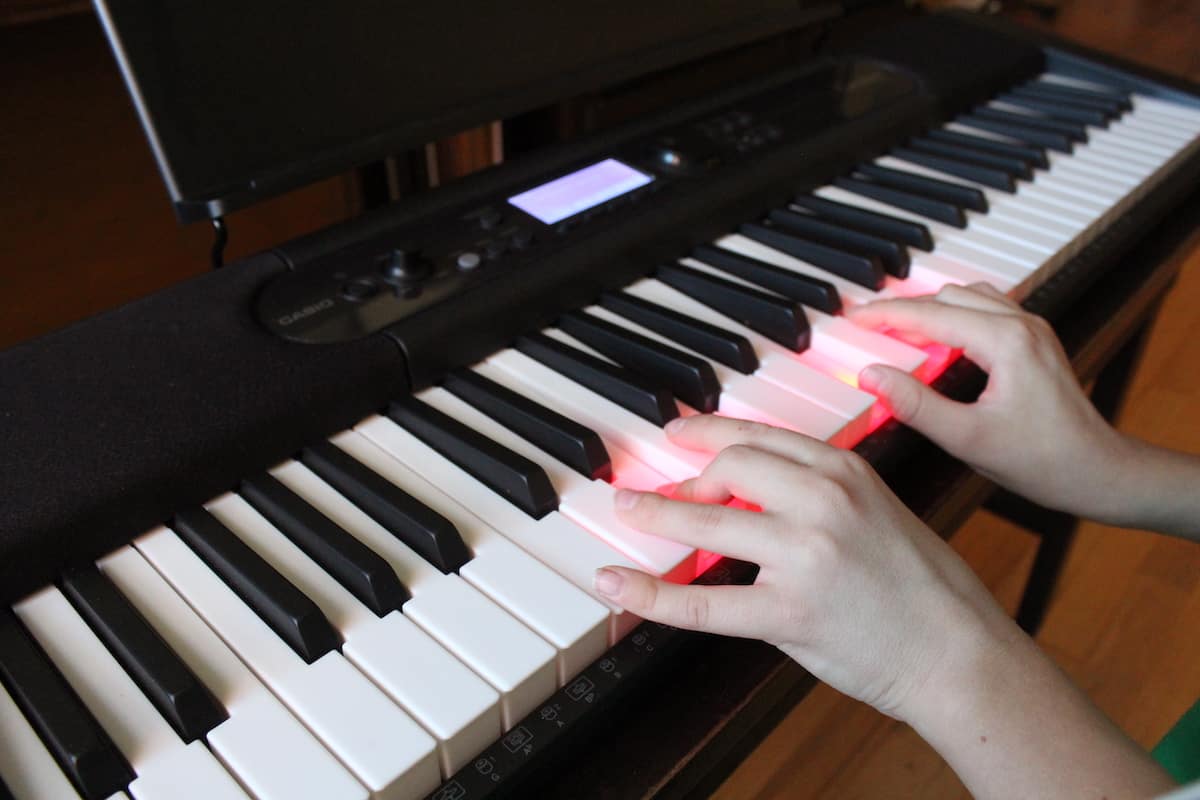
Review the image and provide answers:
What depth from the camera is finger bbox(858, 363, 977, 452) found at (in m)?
0.72

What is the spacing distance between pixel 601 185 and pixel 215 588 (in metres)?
0.51

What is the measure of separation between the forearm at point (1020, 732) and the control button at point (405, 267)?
0.47m

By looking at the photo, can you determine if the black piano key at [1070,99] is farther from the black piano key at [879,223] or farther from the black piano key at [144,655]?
the black piano key at [144,655]

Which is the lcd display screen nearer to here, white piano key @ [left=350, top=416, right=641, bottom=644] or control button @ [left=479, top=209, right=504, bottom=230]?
control button @ [left=479, top=209, right=504, bottom=230]

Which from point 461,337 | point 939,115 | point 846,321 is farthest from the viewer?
point 939,115

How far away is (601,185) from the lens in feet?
2.85

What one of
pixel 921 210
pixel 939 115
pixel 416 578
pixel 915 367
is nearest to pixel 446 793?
pixel 416 578

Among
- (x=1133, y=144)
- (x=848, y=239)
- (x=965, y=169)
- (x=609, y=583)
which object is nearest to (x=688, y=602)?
(x=609, y=583)

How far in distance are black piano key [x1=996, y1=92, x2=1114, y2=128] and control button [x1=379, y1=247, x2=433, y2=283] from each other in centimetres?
92

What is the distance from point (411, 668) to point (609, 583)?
12 centimetres

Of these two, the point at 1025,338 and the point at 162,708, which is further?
the point at 1025,338

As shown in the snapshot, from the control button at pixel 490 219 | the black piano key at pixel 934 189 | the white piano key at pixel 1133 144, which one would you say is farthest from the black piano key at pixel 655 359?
the white piano key at pixel 1133 144

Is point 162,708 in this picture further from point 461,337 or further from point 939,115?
point 939,115

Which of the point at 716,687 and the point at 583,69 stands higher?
the point at 583,69
